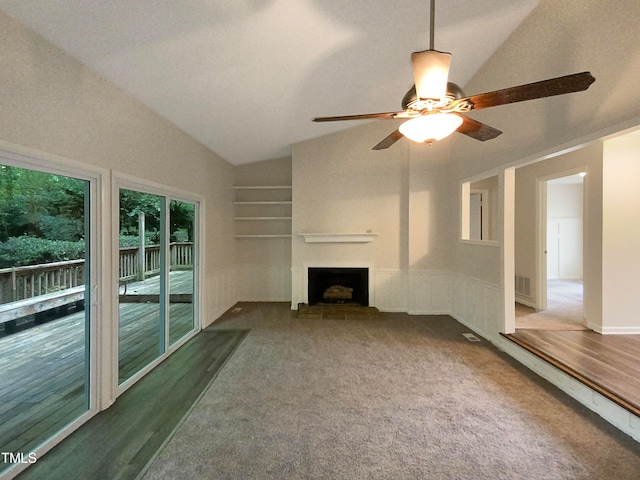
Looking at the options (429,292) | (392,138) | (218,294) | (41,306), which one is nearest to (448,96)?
(392,138)

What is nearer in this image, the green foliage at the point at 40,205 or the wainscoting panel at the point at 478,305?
the green foliage at the point at 40,205

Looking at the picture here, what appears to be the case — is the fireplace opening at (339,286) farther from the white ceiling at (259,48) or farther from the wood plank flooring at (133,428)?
the white ceiling at (259,48)

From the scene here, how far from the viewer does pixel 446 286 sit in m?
5.02

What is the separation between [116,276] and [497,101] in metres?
3.08

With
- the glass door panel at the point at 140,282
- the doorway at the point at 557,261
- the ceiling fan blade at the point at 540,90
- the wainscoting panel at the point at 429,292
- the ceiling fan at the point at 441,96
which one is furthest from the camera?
the wainscoting panel at the point at 429,292

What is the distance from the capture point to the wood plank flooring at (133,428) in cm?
175

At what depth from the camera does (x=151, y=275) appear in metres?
3.19

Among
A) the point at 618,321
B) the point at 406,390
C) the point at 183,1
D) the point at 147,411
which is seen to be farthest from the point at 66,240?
the point at 618,321

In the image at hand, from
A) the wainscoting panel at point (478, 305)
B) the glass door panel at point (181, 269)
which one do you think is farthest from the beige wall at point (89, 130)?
the wainscoting panel at point (478, 305)

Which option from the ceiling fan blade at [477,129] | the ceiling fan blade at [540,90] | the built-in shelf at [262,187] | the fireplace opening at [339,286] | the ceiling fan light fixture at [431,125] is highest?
the built-in shelf at [262,187]

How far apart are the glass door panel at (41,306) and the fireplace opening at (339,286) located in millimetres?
3488

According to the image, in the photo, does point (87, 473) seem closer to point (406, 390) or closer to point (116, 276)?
point (116, 276)

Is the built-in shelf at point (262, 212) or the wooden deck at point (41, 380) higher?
the built-in shelf at point (262, 212)

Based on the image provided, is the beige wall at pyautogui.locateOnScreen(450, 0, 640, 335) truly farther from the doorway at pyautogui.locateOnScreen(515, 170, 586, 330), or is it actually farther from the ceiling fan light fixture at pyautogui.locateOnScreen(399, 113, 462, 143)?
the ceiling fan light fixture at pyautogui.locateOnScreen(399, 113, 462, 143)
